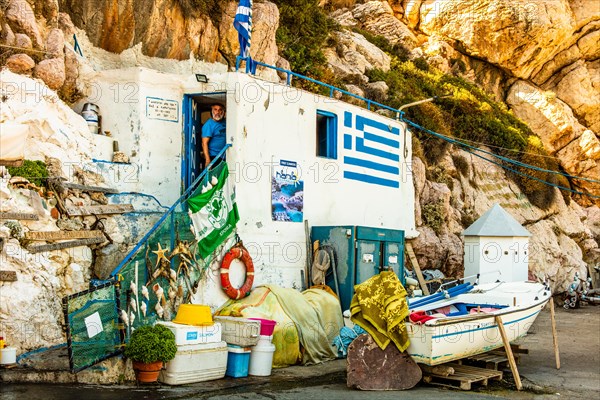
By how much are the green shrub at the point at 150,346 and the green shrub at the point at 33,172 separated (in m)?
3.10

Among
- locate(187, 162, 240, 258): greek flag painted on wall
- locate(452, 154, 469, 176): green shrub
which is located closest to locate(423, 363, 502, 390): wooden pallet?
locate(187, 162, 240, 258): greek flag painted on wall

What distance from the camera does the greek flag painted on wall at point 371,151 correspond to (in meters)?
16.9

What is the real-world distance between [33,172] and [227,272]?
3.87 metres

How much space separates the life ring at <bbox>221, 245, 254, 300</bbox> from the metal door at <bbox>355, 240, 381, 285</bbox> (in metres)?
2.51

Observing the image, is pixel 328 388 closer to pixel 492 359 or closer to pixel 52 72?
pixel 492 359

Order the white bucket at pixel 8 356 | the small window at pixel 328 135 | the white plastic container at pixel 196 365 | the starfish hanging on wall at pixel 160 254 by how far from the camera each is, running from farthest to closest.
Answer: the small window at pixel 328 135
the starfish hanging on wall at pixel 160 254
the white plastic container at pixel 196 365
the white bucket at pixel 8 356

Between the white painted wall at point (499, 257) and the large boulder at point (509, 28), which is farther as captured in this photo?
the large boulder at point (509, 28)

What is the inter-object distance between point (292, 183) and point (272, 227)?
1173 mm

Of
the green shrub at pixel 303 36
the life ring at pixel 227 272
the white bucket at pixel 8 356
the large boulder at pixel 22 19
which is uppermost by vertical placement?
the green shrub at pixel 303 36

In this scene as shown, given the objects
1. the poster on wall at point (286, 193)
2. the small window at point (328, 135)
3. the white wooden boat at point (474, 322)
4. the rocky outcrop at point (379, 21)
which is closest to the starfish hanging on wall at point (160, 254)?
the poster on wall at point (286, 193)

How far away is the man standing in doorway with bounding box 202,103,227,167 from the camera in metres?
14.1

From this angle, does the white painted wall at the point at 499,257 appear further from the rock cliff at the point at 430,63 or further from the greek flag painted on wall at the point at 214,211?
the greek flag painted on wall at the point at 214,211

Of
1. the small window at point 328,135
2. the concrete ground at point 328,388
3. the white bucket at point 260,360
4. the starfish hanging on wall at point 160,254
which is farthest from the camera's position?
the small window at point 328,135

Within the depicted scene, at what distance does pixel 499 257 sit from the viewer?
19.8m
